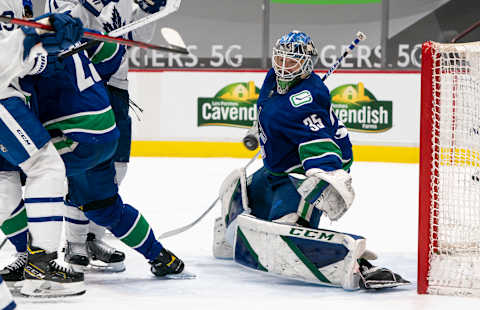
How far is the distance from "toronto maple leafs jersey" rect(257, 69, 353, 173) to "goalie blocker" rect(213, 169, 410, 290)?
231 mm

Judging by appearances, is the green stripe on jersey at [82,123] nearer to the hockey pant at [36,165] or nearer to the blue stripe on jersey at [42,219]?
the hockey pant at [36,165]

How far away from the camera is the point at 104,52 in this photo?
9.90 feet

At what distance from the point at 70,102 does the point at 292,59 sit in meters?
0.80

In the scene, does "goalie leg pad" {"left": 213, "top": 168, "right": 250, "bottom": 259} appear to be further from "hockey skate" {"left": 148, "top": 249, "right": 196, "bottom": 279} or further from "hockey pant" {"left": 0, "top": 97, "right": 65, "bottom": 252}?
"hockey pant" {"left": 0, "top": 97, "right": 65, "bottom": 252}

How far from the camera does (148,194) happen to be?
4.71 metres

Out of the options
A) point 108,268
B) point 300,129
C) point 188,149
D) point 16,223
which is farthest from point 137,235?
point 188,149

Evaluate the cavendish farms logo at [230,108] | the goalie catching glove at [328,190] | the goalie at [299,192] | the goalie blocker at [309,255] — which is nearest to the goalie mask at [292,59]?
the goalie at [299,192]

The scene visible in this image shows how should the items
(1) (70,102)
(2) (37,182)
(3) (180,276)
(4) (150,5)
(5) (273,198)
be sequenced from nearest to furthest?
(2) (37,182)
(1) (70,102)
(3) (180,276)
(5) (273,198)
(4) (150,5)

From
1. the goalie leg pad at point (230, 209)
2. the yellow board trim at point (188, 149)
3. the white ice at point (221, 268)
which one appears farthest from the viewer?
the yellow board trim at point (188, 149)

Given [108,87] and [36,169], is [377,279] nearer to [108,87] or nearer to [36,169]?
[36,169]

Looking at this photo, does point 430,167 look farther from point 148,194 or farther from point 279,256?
point 148,194

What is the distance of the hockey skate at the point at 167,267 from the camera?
109 inches

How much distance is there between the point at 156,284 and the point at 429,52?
1.20m

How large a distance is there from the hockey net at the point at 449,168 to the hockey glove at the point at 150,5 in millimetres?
1125
